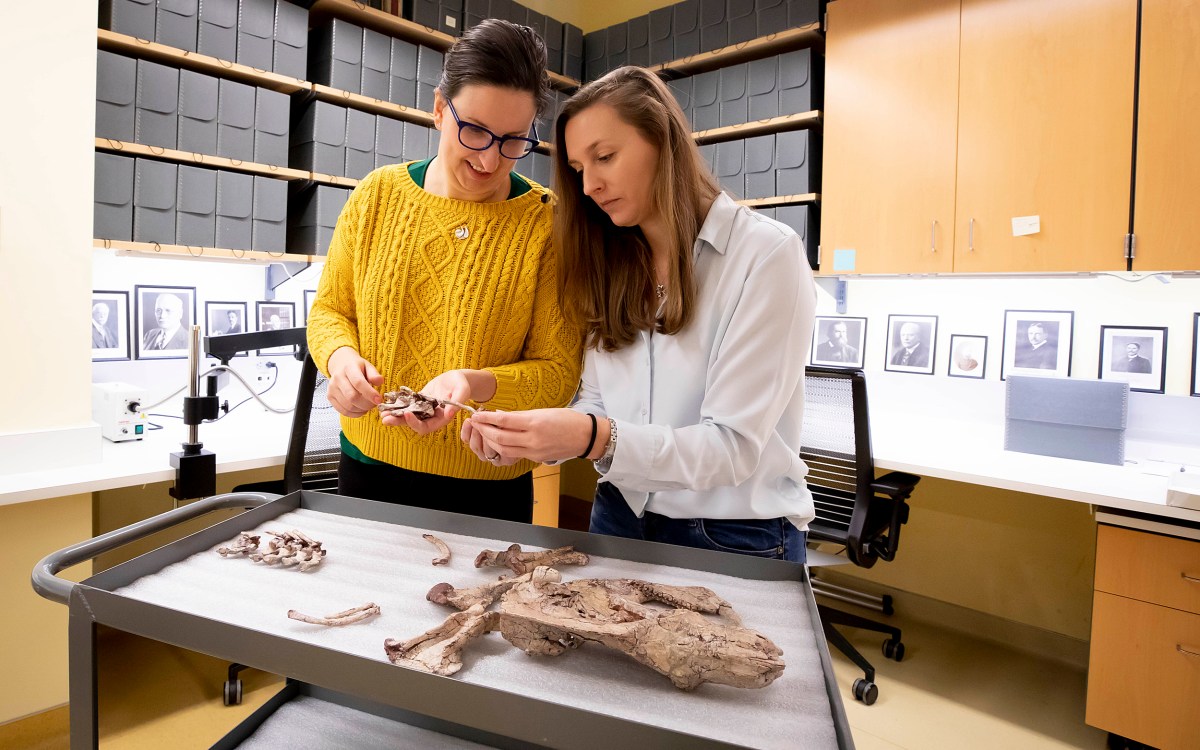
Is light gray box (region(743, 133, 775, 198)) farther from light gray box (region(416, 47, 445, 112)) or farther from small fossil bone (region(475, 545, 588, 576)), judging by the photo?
small fossil bone (region(475, 545, 588, 576))

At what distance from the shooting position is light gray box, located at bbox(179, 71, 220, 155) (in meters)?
2.44

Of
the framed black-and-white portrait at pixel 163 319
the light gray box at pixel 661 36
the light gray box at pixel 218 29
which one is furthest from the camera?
the light gray box at pixel 661 36

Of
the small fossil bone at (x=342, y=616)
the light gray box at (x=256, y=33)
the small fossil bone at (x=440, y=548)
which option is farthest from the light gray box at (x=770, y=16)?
the small fossil bone at (x=342, y=616)

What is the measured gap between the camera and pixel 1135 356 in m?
2.63

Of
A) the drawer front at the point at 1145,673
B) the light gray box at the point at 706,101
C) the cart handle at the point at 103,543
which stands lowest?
the drawer front at the point at 1145,673

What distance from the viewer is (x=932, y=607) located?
3074 mm

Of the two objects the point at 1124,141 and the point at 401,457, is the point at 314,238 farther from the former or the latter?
the point at 1124,141

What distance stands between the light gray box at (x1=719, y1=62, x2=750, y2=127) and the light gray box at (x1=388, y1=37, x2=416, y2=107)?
138 cm

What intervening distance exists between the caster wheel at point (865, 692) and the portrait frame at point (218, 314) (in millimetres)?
2626

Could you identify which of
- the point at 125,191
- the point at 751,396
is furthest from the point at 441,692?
the point at 125,191

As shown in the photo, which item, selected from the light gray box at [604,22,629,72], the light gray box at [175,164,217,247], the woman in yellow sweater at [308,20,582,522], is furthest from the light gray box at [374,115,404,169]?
the woman in yellow sweater at [308,20,582,522]

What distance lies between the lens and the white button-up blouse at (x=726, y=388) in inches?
39.2

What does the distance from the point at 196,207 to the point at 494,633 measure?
89.0 inches

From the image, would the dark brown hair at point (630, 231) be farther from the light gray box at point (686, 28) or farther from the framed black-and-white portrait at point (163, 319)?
the light gray box at point (686, 28)
